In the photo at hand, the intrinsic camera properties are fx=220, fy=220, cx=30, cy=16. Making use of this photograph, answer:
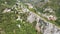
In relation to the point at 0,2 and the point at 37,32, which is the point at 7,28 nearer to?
the point at 37,32

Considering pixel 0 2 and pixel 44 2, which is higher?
pixel 0 2

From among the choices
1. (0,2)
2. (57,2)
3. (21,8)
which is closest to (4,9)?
(21,8)

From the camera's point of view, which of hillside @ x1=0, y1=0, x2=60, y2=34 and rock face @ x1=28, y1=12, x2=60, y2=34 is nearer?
rock face @ x1=28, y1=12, x2=60, y2=34

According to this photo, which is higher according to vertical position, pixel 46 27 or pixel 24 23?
pixel 46 27

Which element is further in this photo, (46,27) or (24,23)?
(24,23)

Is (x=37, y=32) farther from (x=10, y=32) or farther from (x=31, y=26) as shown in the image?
(x=10, y=32)

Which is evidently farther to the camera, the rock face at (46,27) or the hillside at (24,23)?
the hillside at (24,23)

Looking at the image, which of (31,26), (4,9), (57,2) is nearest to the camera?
(31,26)

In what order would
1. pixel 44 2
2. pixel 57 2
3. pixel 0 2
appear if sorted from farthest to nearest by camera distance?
pixel 44 2
pixel 57 2
pixel 0 2

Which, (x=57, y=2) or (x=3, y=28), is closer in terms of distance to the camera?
(x=3, y=28)
